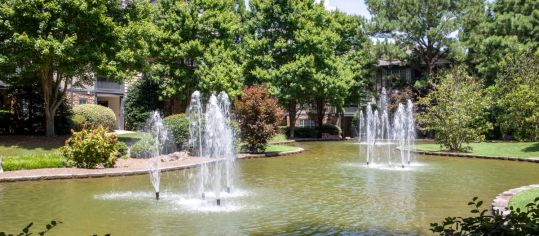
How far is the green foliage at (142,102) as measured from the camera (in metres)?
44.4

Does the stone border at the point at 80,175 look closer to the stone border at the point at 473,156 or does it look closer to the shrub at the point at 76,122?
the shrub at the point at 76,122

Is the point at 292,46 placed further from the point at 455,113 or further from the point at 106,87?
the point at 455,113

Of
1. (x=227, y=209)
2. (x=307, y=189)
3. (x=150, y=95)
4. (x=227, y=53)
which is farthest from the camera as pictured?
(x=150, y=95)

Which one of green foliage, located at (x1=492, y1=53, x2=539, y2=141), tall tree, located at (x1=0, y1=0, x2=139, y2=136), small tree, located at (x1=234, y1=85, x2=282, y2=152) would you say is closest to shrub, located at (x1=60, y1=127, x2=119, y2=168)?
tall tree, located at (x1=0, y1=0, x2=139, y2=136)

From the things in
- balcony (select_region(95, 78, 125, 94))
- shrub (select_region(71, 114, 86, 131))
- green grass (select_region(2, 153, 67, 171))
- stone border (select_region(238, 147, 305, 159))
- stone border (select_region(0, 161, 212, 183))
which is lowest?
stone border (select_region(0, 161, 212, 183))

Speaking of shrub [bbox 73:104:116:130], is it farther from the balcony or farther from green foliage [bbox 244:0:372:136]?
green foliage [bbox 244:0:372:136]

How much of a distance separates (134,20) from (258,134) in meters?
9.87

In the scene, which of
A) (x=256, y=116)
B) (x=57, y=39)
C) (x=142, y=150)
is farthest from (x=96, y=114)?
(x=256, y=116)

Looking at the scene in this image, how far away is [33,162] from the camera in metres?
19.6

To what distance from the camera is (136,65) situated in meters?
29.3

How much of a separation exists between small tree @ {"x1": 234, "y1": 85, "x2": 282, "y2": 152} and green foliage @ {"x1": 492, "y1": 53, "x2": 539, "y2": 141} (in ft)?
47.6

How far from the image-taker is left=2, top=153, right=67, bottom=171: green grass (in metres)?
19.0

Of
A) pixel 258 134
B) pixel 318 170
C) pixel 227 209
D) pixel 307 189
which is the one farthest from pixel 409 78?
pixel 227 209

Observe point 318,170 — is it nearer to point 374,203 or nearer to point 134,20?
point 374,203
